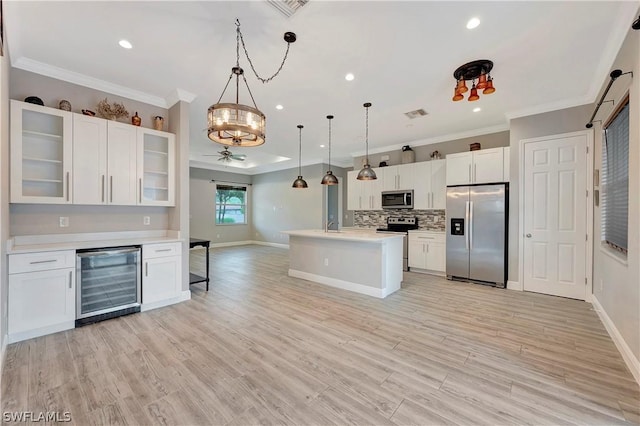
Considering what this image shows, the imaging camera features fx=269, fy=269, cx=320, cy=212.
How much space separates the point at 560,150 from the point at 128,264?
20.3 feet

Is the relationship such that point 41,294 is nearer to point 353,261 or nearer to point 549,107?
point 353,261

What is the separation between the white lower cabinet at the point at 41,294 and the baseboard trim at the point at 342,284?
3167mm

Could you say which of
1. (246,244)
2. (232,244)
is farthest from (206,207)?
(246,244)

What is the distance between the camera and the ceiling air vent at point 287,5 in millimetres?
2059

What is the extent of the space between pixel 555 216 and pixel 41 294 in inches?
258

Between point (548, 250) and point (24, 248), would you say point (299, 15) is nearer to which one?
point (24, 248)

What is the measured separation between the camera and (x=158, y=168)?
12.9ft

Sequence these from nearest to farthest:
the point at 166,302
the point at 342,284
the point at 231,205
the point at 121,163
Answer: the point at 121,163
the point at 166,302
the point at 342,284
the point at 231,205

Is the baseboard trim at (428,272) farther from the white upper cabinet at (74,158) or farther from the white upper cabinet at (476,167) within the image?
the white upper cabinet at (74,158)

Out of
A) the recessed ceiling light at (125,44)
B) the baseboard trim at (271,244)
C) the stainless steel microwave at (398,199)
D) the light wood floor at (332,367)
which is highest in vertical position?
the recessed ceiling light at (125,44)

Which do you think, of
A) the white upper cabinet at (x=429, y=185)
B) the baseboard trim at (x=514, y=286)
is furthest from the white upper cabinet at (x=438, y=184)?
the baseboard trim at (x=514, y=286)

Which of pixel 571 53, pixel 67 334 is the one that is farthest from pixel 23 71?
pixel 571 53

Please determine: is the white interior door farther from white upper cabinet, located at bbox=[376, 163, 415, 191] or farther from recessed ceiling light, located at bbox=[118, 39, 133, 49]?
recessed ceiling light, located at bbox=[118, 39, 133, 49]

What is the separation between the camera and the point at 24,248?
2807mm
